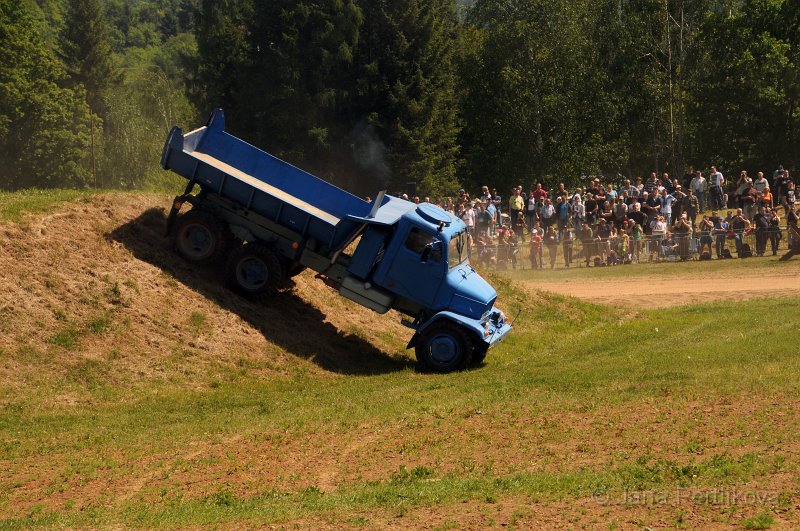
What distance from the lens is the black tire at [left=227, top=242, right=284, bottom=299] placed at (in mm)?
21953

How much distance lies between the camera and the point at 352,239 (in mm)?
21328

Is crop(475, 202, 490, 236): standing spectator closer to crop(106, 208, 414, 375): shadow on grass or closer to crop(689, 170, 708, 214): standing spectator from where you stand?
crop(689, 170, 708, 214): standing spectator

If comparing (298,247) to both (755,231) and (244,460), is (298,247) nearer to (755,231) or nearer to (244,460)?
(244,460)

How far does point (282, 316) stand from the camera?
22391 millimetres

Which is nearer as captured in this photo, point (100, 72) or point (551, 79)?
point (551, 79)

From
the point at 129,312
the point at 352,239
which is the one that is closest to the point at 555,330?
the point at 352,239

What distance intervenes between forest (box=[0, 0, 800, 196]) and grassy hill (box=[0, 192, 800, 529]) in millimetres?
31409

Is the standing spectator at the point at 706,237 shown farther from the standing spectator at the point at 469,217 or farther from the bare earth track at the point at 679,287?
the standing spectator at the point at 469,217

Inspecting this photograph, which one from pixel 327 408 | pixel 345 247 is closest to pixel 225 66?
pixel 345 247

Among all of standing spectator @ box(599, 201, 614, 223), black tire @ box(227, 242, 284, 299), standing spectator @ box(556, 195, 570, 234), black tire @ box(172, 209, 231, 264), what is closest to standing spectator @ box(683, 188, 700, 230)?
standing spectator @ box(599, 201, 614, 223)

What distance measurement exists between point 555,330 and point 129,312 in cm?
1055

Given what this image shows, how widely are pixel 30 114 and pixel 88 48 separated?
2724 centimetres

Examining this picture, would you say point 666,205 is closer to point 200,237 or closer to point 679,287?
point 679,287

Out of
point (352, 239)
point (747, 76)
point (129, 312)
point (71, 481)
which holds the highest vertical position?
point (747, 76)
